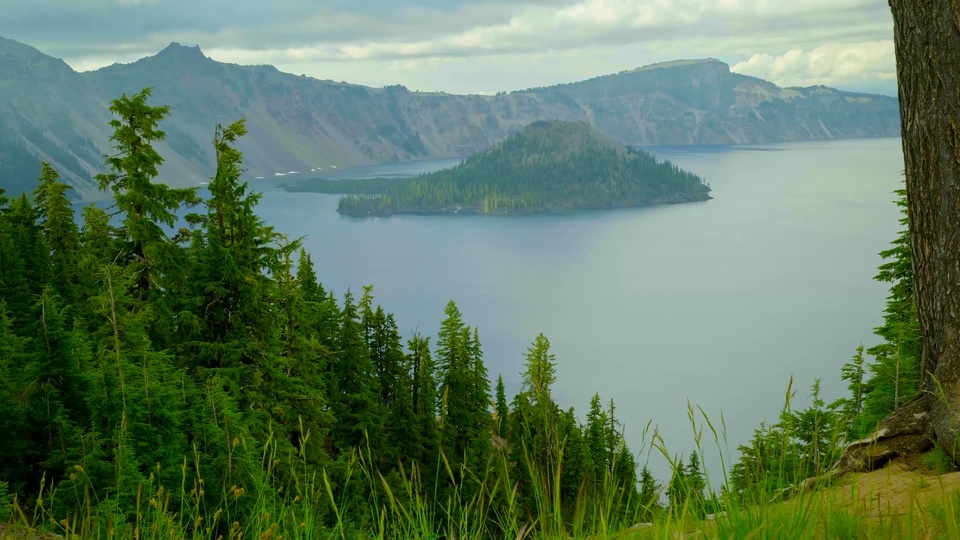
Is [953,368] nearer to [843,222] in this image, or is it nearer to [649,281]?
[649,281]

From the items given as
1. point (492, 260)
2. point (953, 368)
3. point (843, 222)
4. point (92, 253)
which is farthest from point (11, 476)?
point (843, 222)

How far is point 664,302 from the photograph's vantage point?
13000 cm

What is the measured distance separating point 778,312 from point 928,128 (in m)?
118

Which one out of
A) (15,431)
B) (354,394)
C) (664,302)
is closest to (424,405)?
(354,394)

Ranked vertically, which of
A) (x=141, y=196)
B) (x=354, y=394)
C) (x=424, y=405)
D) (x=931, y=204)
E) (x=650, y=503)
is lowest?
(x=424, y=405)

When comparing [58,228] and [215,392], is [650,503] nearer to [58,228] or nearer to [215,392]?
[215,392]

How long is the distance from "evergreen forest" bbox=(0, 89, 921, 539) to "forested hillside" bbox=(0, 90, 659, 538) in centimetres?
6

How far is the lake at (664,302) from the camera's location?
8681 cm

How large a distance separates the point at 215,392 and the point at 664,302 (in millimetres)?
123026

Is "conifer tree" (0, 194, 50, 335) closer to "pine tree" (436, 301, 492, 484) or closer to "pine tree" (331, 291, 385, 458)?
"pine tree" (331, 291, 385, 458)

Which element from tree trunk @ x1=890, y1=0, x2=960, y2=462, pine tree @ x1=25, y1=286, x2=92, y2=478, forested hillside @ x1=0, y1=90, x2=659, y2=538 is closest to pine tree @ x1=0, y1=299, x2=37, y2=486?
forested hillside @ x1=0, y1=90, x2=659, y2=538

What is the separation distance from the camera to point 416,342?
33.4 metres

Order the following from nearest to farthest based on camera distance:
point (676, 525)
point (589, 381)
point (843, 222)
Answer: point (676, 525) < point (589, 381) < point (843, 222)

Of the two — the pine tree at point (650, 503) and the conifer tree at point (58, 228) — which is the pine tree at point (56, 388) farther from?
the conifer tree at point (58, 228)
